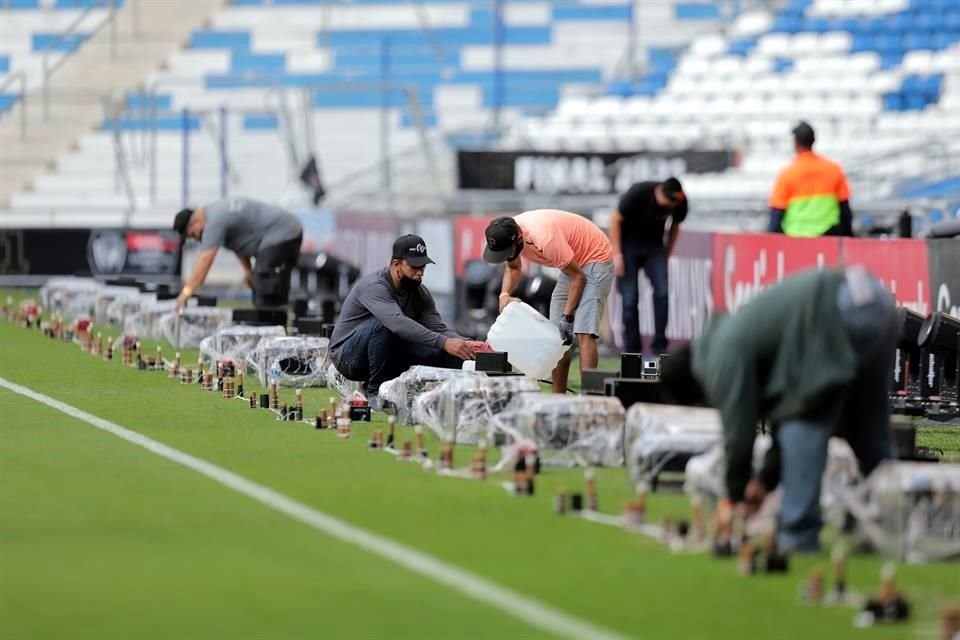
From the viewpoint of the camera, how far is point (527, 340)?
50.9 feet

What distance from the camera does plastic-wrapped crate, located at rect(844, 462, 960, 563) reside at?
29.7 feet

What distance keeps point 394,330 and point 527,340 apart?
1.07 m

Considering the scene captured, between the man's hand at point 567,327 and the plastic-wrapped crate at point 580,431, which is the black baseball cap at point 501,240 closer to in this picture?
the man's hand at point 567,327

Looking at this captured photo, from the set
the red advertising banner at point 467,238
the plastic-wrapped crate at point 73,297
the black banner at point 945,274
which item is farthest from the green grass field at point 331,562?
the plastic-wrapped crate at point 73,297

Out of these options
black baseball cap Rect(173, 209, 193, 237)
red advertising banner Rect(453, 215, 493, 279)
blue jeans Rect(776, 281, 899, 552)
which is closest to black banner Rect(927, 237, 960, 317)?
black baseball cap Rect(173, 209, 193, 237)

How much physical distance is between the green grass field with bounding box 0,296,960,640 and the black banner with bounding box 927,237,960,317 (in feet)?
17.7

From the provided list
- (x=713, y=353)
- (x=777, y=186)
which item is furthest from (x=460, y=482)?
(x=777, y=186)

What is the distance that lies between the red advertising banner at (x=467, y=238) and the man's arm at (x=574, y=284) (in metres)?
11.3

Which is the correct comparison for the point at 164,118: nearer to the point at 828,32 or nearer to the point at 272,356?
the point at 828,32

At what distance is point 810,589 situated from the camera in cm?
792

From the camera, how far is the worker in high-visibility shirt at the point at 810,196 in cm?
1938

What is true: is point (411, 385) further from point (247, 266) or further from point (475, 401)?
point (247, 266)

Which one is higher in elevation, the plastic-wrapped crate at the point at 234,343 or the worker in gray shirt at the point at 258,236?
the worker in gray shirt at the point at 258,236

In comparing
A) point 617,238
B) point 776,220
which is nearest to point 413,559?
point 617,238
